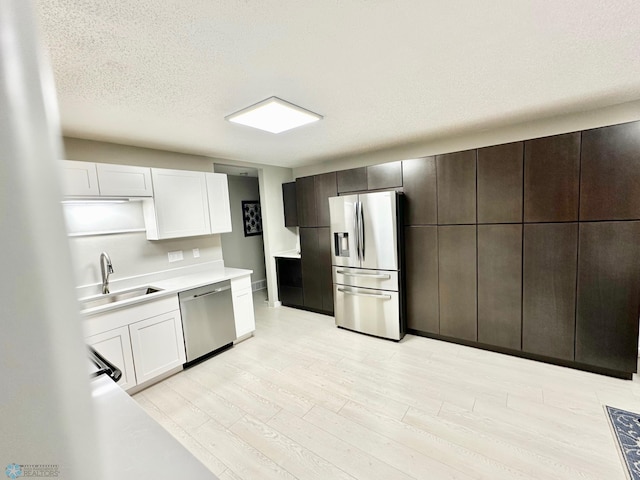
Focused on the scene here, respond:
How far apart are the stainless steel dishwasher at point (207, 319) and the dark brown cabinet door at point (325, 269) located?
55.1 inches

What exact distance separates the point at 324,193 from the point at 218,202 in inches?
55.5

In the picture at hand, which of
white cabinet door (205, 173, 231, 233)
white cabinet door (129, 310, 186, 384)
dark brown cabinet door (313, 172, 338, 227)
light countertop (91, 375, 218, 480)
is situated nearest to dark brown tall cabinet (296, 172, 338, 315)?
dark brown cabinet door (313, 172, 338, 227)

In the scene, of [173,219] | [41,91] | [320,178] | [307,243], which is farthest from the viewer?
[307,243]

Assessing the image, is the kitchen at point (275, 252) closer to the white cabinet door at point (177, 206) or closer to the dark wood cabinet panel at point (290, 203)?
the dark wood cabinet panel at point (290, 203)

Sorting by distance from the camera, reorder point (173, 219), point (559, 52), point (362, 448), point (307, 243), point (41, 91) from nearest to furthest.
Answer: point (41, 91)
point (559, 52)
point (362, 448)
point (173, 219)
point (307, 243)

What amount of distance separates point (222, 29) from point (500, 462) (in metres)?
2.79

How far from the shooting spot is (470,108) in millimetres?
A: 2510

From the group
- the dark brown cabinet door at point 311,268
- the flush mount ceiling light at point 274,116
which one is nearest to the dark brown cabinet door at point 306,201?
the dark brown cabinet door at point 311,268

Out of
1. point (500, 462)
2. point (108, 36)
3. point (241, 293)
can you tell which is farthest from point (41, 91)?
point (241, 293)

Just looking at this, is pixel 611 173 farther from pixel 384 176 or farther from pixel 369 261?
pixel 369 261

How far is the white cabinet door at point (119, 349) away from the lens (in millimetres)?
2305

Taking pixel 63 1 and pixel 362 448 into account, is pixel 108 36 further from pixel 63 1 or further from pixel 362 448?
pixel 362 448

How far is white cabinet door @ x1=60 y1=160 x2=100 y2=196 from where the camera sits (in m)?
2.35

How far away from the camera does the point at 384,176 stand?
3.46 metres
